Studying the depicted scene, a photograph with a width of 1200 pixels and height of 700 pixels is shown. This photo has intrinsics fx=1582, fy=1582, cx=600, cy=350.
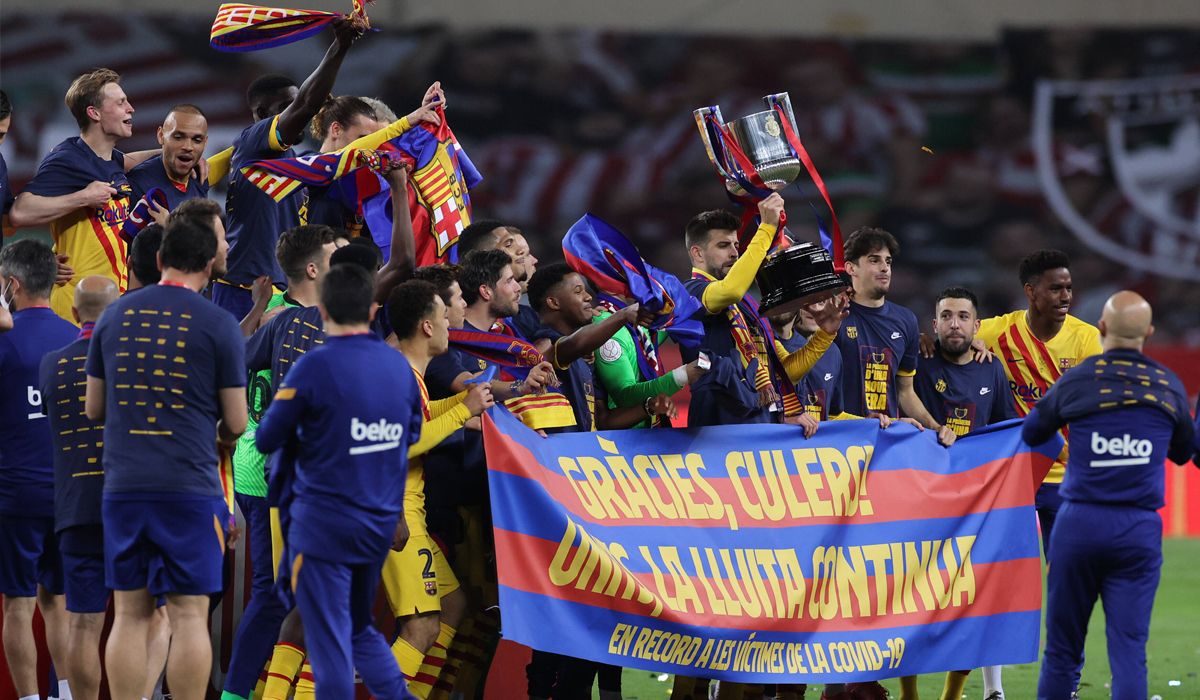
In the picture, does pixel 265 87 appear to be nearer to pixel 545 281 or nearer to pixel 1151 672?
pixel 545 281

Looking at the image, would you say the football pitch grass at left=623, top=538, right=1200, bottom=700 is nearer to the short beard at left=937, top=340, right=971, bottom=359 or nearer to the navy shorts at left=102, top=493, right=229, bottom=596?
the short beard at left=937, top=340, right=971, bottom=359

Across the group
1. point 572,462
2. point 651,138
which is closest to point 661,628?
point 572,462

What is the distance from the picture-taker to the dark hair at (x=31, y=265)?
256 inches

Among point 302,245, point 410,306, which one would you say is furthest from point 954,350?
point 302,245

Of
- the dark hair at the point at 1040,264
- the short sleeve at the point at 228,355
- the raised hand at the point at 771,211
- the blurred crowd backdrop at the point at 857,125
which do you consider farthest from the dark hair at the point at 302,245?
the blurred crowd backdrop at the point at 857,125

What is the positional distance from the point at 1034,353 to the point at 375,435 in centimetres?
438

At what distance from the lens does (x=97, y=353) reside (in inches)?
223

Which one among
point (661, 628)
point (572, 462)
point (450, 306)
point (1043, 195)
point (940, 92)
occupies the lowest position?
point (661, 628)

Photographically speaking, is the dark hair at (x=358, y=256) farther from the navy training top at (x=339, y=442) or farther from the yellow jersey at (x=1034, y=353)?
the yellow jersey at (x=1034, y=353)

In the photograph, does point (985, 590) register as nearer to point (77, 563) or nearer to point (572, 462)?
point (572, 462)

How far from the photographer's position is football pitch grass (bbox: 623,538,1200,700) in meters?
8.42

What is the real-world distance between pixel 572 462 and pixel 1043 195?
15506 mm

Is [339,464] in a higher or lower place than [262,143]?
lower

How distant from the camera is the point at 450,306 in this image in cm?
656
